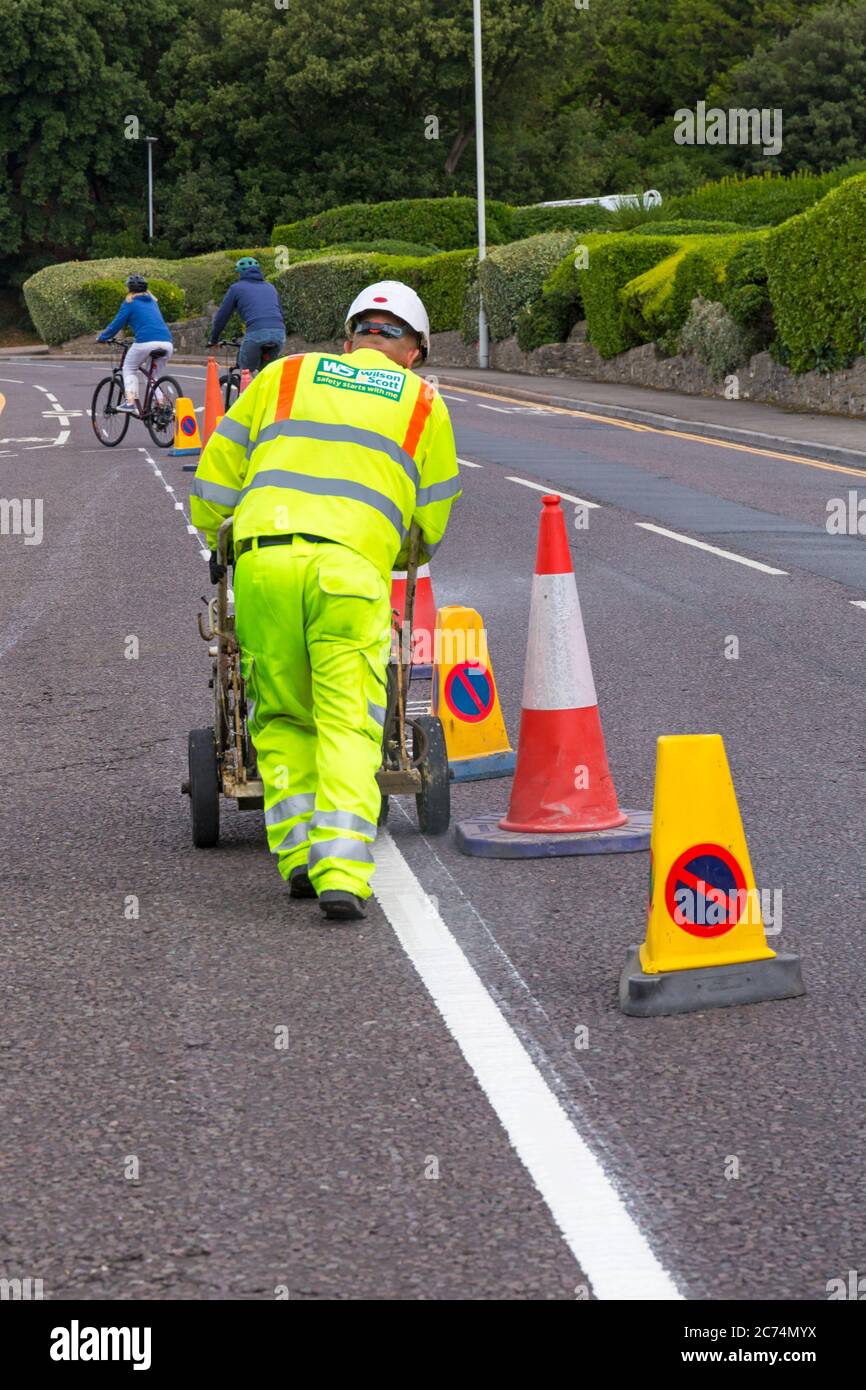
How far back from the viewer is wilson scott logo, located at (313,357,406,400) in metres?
5.79

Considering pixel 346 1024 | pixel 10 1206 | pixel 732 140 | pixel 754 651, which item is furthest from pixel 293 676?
pixel 732 140

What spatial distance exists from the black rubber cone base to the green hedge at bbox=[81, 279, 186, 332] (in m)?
53.9

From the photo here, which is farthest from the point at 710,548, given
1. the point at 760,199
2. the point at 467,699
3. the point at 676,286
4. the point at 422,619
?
the point at 760,199

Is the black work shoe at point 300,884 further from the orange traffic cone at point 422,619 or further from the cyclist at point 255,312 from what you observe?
the cyclist at point 255,312

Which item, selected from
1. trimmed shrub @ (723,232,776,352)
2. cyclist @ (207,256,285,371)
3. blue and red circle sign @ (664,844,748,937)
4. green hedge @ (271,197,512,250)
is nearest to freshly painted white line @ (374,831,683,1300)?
blue and red circle sign @ (664,844,748,937)

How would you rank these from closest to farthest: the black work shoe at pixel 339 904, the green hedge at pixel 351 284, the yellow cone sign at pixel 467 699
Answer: the black work shoe at pixel 339 904
the yellow cone sign at pixel 467 699
the green hedge at pixel 351 284

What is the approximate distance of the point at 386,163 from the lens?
2739 inches

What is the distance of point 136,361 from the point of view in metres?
21.6

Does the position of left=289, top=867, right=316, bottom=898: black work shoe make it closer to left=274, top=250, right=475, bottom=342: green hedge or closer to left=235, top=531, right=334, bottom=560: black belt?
left=235, top=531, right=334, bottom=560: black belt

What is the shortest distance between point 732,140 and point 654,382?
4298 cm

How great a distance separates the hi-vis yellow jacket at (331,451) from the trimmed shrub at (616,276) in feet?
93.8

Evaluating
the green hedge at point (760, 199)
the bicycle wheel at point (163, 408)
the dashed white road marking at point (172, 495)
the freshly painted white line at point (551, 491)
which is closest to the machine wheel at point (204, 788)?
the dashed white road marking at point (172, 495)

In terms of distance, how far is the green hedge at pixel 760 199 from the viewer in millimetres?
38062

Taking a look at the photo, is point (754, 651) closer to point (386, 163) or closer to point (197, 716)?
point (197, 716)
